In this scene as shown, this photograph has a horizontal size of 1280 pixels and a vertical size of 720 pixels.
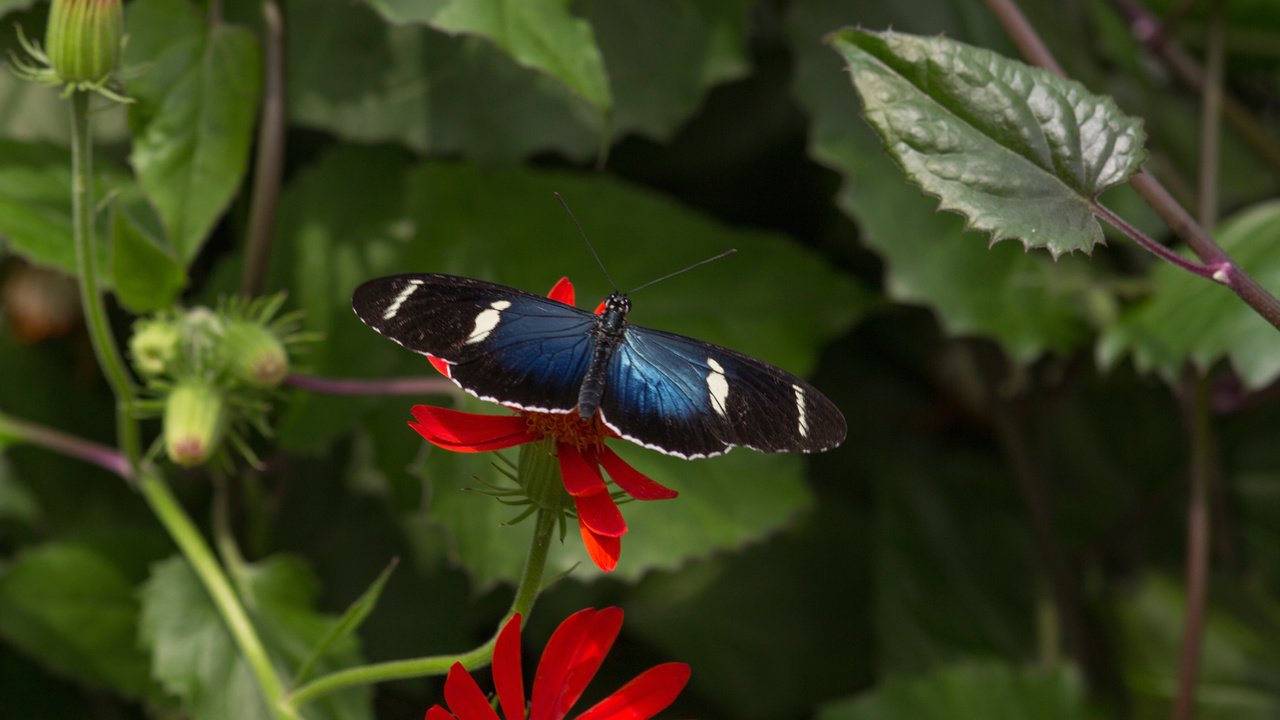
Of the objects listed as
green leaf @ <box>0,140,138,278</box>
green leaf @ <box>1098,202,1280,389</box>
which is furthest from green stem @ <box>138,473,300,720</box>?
green leaf @ <box>1098,202,1280,389</box>

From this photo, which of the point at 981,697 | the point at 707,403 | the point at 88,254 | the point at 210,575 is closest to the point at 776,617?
the point at 981,697

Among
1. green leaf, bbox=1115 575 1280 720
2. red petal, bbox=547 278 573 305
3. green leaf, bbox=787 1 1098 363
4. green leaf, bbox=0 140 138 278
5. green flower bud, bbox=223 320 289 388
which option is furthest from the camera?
green leaf, bbox=1115 575 1280 720

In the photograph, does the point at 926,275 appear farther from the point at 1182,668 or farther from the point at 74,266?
the point at 74,266

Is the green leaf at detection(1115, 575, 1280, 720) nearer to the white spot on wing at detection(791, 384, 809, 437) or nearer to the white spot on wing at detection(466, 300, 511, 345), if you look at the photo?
the white spot on wing at detection(791, 384, 809, 437)

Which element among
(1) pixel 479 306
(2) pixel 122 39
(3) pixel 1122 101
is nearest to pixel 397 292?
(1) pixel 479 306

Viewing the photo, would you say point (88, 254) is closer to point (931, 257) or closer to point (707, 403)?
point (707, 403)
